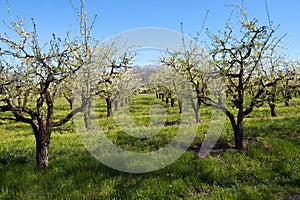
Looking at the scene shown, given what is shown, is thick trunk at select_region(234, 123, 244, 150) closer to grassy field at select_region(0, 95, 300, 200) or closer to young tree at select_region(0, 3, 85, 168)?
grassy field at select_region(0, 95, 300, 200)

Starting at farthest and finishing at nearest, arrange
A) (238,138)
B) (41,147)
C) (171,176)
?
(238,138) < (41,147) < (171,176)

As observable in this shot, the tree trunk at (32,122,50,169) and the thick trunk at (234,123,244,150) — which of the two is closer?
the tree trunk at (32,122,50,169)

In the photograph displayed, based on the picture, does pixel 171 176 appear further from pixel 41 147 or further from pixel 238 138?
pixel 41 147

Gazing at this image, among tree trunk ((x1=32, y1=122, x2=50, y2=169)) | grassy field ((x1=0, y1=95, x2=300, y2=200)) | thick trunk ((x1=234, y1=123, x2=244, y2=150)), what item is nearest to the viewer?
grassy field ((x1=0, y1=95, x2=300, y2=200))

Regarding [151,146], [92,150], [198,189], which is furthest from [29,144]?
[198,189]

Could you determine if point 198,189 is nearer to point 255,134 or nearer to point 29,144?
point 255,134

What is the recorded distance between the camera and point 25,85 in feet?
26.0

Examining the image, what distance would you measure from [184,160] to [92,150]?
3795 millimetres


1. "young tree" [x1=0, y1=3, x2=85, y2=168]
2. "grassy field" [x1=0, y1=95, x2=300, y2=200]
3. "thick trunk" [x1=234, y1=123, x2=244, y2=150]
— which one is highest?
"young tree" [x1=0, y1=3, x2=85, y2=168]

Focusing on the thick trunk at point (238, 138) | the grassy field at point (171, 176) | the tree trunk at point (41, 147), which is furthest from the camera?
the thick trunk at point (238, 138)

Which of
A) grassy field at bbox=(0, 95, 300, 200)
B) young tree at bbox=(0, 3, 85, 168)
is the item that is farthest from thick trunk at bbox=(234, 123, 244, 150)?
young tree at bbox=(0, 3, 85, 168)

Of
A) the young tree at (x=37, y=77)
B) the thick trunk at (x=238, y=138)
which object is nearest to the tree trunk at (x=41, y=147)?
the young tree at (x=37, y=77)

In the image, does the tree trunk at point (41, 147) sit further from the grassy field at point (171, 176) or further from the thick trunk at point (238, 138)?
the thick trunk at point (238, 138)

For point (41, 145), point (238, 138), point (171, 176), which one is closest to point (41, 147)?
point (41, 145)
